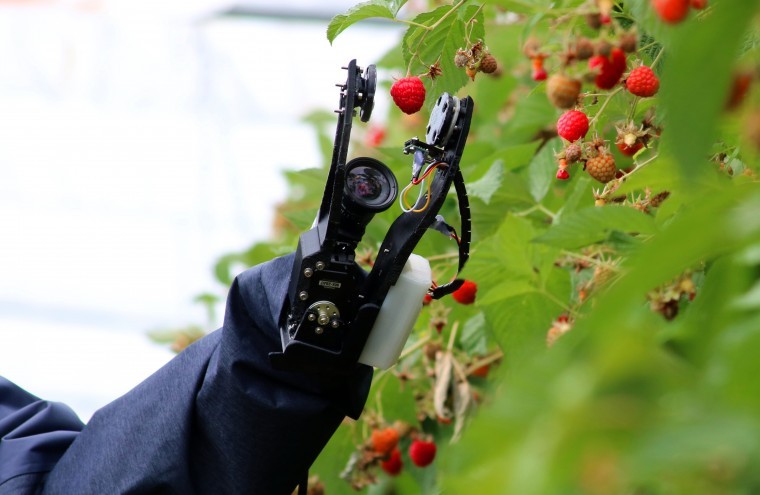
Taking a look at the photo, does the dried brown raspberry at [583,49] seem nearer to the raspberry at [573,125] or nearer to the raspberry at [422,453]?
the raspberry at [573,125]

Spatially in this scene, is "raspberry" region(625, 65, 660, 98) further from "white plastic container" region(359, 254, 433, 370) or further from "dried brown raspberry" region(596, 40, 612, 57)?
"white plastic container" region(359, 254, 433, 370)

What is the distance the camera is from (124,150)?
3348mm

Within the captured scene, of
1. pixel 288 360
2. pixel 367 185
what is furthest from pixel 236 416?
pixel 367 185

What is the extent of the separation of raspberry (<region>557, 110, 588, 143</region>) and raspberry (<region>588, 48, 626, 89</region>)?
3.1 inches

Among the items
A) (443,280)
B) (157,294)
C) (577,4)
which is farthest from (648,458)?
(157,294)

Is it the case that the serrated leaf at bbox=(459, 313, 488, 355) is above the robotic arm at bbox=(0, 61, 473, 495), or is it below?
below

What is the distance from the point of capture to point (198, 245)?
3305 millimetres

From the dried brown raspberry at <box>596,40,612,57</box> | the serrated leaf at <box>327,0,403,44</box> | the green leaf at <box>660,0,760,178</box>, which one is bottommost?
the dried brown raspberry at <box>596,40,612,57</box>

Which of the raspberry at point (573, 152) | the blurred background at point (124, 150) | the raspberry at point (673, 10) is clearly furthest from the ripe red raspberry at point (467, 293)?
the blurred background at point (124, 150)

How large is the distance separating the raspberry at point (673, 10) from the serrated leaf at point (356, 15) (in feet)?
1.26

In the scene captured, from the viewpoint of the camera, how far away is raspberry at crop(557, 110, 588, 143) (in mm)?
698

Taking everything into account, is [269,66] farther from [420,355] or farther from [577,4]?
[577,4]

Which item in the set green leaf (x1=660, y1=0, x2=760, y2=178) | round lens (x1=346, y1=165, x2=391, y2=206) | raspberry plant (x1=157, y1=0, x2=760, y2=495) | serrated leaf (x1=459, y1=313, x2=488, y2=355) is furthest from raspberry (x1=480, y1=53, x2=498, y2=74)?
green leaf (x1=660, y1=0, x2=760, y2=178)

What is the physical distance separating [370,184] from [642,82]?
A: 17 cm
